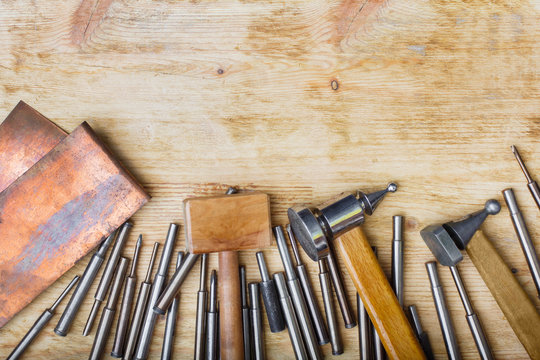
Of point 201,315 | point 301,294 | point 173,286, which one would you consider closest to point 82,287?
point 173,286

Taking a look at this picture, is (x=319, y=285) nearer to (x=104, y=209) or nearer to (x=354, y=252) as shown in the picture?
(x=354, y=252)

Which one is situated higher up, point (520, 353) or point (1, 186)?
point (1, 186)

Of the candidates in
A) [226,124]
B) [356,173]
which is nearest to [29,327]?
[226,124]

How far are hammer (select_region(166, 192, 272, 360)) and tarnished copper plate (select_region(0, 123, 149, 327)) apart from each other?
0.83 feet

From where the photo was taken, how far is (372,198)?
4.98 ft

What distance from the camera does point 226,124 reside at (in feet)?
5.33

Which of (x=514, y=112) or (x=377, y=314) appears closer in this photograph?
(x=377, y=314)

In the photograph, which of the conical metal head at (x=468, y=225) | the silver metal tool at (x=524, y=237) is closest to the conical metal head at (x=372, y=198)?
the conical metal head at (x=468, y=225)

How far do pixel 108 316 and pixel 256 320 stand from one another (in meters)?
0.57

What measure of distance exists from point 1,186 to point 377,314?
150 centimetres

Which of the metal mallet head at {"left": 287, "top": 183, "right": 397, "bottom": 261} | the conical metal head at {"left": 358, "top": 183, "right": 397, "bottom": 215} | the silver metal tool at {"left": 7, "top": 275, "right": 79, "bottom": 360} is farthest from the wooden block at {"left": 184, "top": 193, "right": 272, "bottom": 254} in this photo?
the silver metal tool at {"left": 7, "top": 275, "right": 79, "bottom": 360}

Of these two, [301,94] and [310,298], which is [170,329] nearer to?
[310,298]

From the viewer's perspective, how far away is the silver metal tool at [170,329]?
161 centimetres

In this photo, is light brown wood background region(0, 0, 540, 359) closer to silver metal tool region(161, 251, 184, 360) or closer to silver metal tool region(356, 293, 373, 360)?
silver metal tool region(161, 251, 184, 360)
